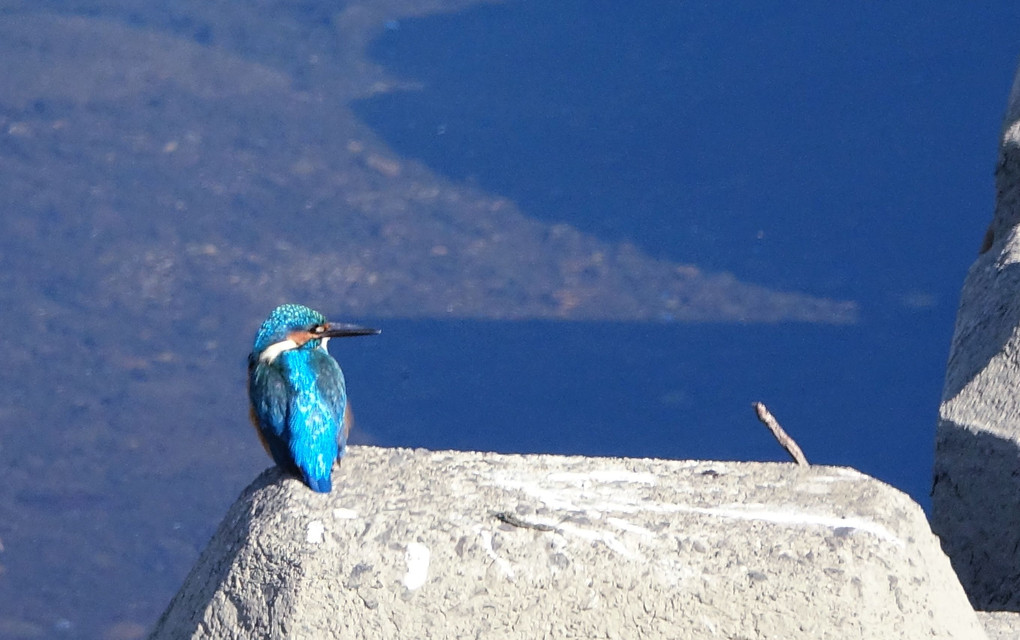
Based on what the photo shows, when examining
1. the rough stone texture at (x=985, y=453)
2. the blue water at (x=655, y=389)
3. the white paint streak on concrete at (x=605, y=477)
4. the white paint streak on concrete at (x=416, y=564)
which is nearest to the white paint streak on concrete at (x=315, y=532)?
the white paint streak on concrete at (x=416, y=564)

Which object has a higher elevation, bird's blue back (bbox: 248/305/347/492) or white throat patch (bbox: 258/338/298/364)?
white throat patch (bbox: 258/338/298/364)

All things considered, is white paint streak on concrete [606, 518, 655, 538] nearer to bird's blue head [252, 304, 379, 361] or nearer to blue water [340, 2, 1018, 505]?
bird's blue head [252, 304, 379, 361]

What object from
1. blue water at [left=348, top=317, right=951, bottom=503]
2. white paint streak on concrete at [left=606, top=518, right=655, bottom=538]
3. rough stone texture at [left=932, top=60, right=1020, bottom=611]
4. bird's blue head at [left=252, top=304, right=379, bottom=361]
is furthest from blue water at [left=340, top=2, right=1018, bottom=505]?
white paint streak on concrete at [left=606, top=518, right=655, bottom=538]


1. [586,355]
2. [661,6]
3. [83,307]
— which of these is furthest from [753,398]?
[661,6]

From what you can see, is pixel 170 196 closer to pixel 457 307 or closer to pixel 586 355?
pixel 457 307

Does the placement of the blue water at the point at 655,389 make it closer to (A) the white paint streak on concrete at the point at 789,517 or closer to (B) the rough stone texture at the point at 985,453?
(B) the rough stone texture at the point at 985,453

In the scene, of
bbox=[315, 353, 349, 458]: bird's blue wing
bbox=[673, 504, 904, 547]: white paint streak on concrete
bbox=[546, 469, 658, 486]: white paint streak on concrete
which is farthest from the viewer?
bbox=[315, 353, 349, 458]: bird's blue wing
